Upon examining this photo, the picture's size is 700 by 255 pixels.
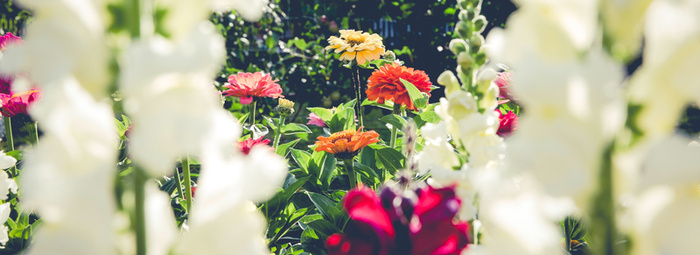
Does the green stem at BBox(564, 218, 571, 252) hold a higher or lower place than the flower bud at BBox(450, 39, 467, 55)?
lower

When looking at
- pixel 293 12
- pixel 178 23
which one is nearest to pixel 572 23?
pixel 178 23

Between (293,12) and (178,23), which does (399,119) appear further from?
(293,12)

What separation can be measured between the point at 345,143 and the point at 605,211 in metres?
A: 0.92

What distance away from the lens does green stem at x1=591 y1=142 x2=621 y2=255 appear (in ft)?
0.90

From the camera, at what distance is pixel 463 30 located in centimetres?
60

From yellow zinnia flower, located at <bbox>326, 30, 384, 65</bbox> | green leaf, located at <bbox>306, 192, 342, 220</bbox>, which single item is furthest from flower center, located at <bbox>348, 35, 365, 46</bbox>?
green leaf, located at <bbox>306, 192, 342, 220</bbox>

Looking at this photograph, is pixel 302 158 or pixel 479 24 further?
Result: pixel 302 158

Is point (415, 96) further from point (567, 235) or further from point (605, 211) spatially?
point (605, 211)

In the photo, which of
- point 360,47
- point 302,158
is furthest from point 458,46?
point 360,47

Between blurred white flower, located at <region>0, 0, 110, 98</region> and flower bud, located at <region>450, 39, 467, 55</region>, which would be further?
flower bud, located at <region>450, 39, 467, 55</region>

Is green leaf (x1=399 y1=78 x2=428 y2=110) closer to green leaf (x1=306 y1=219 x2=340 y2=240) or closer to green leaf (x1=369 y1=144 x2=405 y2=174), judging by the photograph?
green leaf (x1=369 y1=144 x2=405 y2=174)

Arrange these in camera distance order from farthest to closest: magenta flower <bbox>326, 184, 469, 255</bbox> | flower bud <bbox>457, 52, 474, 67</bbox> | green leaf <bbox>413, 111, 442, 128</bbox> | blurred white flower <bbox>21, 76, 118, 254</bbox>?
green leaf <bbox>413, 111, 442, 128</bbox>
flower bud <bbox>457, 52, 474, 67</bbox>
magenta flower <bbox>326, 184, 469, 255</bbox>
blurred white flower <bbox>21, 76, 118, 254</bbox>

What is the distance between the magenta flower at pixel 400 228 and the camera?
417mm

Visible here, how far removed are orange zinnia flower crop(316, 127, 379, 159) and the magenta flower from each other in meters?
0.73
